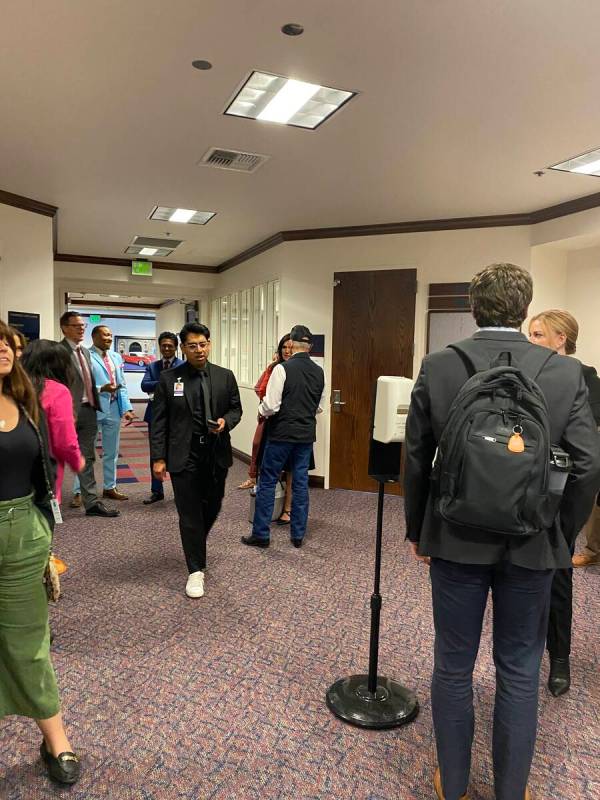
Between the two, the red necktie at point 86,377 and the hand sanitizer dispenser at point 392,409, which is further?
the red necktie at point 86,377

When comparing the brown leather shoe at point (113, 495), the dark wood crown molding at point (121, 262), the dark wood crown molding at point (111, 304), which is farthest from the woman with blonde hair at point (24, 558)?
the dark wood crown molding at point (111, 304)

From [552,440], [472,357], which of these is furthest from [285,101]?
[552,440]

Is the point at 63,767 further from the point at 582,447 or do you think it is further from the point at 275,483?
the point at 275,483

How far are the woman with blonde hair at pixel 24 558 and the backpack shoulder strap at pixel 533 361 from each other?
4.74 feet

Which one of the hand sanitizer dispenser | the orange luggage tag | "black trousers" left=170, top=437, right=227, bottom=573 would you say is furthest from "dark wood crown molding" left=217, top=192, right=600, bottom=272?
the orange luggage tag

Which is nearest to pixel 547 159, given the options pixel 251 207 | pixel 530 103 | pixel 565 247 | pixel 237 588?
pixel 530 103

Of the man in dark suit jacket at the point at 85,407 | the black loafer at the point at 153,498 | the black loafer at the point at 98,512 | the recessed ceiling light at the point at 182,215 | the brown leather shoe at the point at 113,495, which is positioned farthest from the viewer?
the recessed ceiling light at the point at 182,215

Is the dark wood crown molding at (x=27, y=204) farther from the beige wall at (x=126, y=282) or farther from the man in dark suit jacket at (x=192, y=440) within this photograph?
the man in dark suit jacket at (x=192, y=440)

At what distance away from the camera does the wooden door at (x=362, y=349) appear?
558cm

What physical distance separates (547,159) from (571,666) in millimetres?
3202

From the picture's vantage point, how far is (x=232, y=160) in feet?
13.2

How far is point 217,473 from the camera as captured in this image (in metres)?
3.12

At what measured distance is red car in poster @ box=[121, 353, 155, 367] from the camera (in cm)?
1529

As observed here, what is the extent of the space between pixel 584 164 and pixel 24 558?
4217mm
